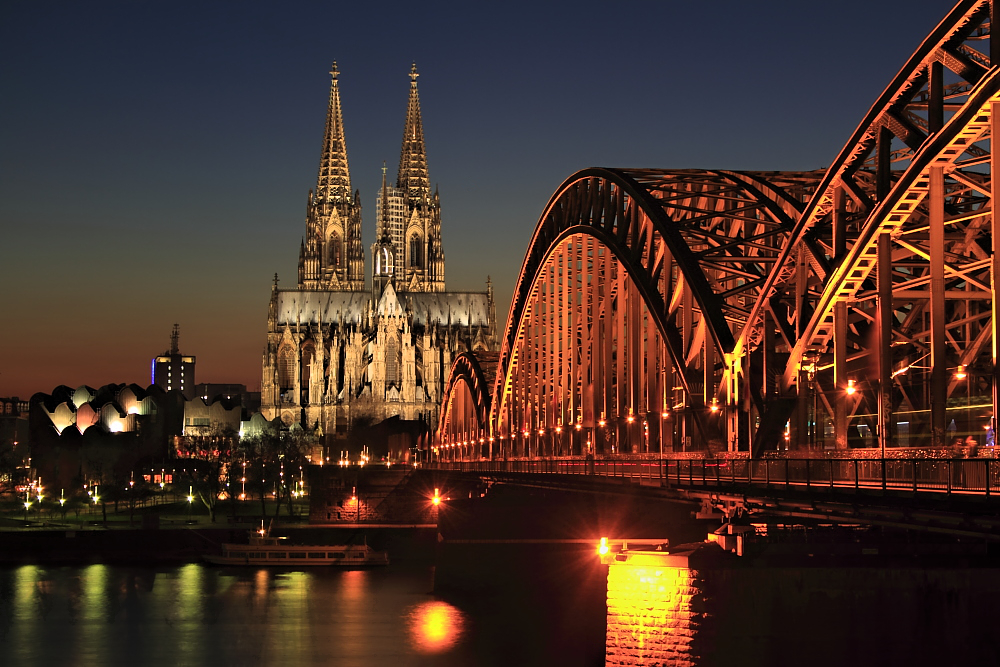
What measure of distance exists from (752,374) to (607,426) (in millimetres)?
17240

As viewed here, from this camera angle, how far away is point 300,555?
8988cm

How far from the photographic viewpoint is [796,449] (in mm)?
35594

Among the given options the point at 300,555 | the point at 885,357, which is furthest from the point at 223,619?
the point at 885,357

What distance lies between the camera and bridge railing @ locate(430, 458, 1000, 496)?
74.5ft

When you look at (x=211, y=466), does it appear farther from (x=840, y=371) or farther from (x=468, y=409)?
(x=840, y=371)

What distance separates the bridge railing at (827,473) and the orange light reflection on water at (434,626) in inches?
379

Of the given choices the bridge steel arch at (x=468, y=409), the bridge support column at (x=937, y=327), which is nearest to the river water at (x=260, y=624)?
the bridge support column at (x=937, y=327)

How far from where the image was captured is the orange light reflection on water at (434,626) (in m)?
50.8

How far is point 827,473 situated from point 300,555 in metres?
65.8

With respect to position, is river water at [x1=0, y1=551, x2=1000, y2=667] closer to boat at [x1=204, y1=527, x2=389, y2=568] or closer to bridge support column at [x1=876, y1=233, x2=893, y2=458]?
boat at [x1=204, y1=527, x2=389, y2=568]

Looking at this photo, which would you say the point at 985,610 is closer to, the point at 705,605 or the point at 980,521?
the point at 705,605

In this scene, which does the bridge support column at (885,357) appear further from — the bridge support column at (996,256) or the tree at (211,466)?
the tree at (211,466)

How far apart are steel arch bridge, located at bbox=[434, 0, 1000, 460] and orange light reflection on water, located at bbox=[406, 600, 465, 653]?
909cm

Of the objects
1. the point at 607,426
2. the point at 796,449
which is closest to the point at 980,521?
the point at 796,449
